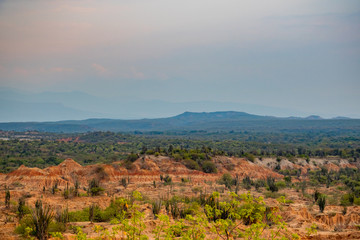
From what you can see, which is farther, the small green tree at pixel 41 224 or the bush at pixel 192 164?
the bush at pixel 192 164

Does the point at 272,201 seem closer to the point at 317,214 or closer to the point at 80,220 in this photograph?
the point at 317,214

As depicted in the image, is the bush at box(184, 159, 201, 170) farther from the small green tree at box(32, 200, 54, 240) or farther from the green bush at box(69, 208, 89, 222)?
the small green tree at box(32, 200, 54, 240)

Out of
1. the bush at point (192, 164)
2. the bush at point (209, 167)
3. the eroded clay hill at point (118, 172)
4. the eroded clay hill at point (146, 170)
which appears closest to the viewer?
the eroded clay hill at point (118, 172)

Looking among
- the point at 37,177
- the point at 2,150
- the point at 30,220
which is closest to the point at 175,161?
the point at 37,177

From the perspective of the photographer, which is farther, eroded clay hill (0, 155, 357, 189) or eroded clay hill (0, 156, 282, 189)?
eroded clay hill (0, 155, 357, 189)

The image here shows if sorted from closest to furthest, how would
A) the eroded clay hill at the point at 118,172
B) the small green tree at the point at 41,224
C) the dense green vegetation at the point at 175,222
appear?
the dense green vegetation at the point at 175,222, the small green tree at the point at 41,224, the eroded clay hill at the point at 118,172

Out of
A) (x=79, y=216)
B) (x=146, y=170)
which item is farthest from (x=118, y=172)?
(x=79, y=216)

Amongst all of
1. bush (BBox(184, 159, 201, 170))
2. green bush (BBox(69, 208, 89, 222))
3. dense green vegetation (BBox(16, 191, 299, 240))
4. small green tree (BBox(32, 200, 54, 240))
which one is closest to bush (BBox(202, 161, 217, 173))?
bush (BBox(184, 159, 201, 170))

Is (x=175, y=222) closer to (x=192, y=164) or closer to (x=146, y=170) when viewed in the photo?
(x=146, y=170)

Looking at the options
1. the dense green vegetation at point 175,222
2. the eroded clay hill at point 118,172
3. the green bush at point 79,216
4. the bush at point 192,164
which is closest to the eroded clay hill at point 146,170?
the eroded clay hill at point 118,172

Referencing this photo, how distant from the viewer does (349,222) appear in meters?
17.9

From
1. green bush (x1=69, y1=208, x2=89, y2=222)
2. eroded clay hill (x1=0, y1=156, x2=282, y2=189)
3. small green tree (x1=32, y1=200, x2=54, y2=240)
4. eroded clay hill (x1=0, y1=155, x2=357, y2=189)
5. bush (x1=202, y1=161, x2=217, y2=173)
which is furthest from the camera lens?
bush (x1=202, y1=161, x2=217, y2=173)

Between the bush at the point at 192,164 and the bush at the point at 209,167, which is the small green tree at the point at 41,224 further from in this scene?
the bush at the point at 209,167

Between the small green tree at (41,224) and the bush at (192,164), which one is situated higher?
the small green tree at (41,224)
